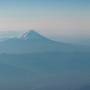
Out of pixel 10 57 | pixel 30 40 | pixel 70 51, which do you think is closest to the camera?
pixel 10 57

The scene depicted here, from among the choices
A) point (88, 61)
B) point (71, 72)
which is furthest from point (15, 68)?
point (88, 61)

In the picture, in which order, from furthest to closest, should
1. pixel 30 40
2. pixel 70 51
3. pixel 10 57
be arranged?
pixel 70 51 < pixel 30 40 < pixel 10 57

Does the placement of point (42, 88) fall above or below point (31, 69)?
below

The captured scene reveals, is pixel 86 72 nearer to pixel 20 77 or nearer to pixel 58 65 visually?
pixel 58 65

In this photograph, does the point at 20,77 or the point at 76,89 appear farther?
the point at 76,89

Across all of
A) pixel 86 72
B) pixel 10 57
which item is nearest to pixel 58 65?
pixel 86 72

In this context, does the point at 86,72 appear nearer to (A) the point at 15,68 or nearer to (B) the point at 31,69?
(B) the point at 31,69

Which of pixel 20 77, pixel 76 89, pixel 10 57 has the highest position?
pixel 10 57
